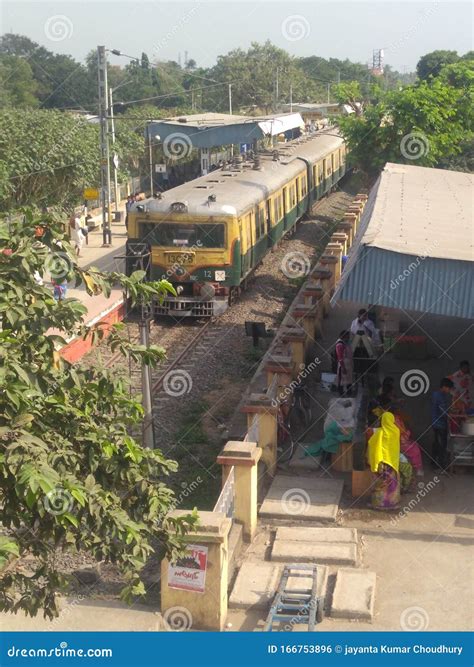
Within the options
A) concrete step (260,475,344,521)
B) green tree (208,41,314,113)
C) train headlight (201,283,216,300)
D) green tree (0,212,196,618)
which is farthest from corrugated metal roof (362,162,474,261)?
green tree (208,41,314,113)

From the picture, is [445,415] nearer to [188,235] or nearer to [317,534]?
[317,534]

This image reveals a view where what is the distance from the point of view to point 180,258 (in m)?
17.9

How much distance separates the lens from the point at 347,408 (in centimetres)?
1166

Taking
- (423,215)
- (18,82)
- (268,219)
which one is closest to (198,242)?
(268,219)

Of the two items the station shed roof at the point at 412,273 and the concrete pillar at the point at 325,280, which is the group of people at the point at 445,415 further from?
the concrete pillar at the point at 325,280

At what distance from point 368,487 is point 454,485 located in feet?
3.31

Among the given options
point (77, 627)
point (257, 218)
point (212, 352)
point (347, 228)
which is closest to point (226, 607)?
point (77, 627)

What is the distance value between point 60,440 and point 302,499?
17.7 feet

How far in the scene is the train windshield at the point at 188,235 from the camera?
17.9 meters

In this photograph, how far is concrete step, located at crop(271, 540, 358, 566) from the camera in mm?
8773

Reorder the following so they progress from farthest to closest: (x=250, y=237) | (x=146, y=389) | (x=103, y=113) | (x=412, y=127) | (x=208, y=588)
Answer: (x=412, y=127) → (x=103, y=113) → (x=250, y=237) → (x=146, y=389) → (x=208, y=588)

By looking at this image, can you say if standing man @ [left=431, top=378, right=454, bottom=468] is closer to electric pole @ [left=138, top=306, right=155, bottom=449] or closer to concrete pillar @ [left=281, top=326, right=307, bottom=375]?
concrete pillar @ [left=281, top=326, right=307, bottom=375]

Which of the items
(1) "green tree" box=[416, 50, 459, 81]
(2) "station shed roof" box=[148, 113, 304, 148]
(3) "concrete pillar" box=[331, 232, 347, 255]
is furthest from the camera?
(1) "green tree" box=[416, 50, 459, 81]

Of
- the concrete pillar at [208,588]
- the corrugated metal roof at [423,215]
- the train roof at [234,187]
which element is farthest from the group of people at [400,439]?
the train roof at [234,187]
